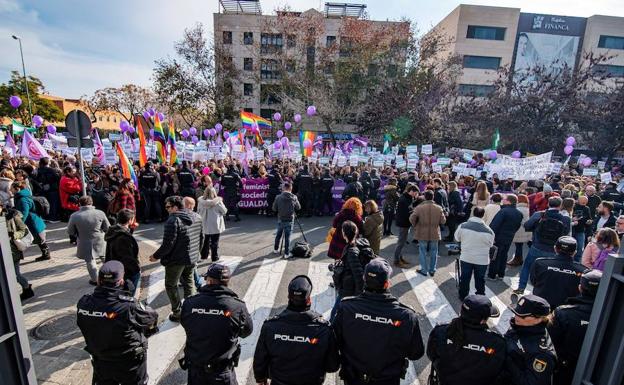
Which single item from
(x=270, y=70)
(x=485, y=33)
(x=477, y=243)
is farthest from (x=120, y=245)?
(x=485, y=33)

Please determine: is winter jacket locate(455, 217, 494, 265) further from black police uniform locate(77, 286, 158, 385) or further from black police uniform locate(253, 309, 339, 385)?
black police uniform locate(77, 286, 158, 385)

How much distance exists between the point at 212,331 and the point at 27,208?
6.76 metres

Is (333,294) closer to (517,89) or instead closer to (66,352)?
(66,352)

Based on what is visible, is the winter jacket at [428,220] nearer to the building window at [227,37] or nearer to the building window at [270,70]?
the building window at [270,70]

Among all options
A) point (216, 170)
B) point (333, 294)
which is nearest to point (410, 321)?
point (333, 294)

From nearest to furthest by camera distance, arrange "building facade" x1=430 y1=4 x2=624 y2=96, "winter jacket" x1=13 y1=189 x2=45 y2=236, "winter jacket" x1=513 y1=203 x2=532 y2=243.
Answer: "winter jacket" x1=13 y1=189 x2=45 y2=236 < "winter jacket" x1=513 y1=203 x2=532 y2=243 < "building facade" x1=430 y1=4 x2=624 y2=96

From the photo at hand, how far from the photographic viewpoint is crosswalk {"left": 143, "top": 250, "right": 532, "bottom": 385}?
174 inches

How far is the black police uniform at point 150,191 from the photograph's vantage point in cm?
1110

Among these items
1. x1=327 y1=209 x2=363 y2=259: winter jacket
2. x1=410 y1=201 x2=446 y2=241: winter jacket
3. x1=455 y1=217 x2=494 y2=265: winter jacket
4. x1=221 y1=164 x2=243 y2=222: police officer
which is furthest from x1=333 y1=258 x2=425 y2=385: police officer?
x1=221 y1=164 x2=243 y2=222: police officer

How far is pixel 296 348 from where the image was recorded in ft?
9.11

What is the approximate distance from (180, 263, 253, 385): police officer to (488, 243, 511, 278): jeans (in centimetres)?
621

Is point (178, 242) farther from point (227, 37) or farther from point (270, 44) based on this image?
point (227, 37)

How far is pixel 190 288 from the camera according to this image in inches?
221

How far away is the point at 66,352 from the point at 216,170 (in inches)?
333
